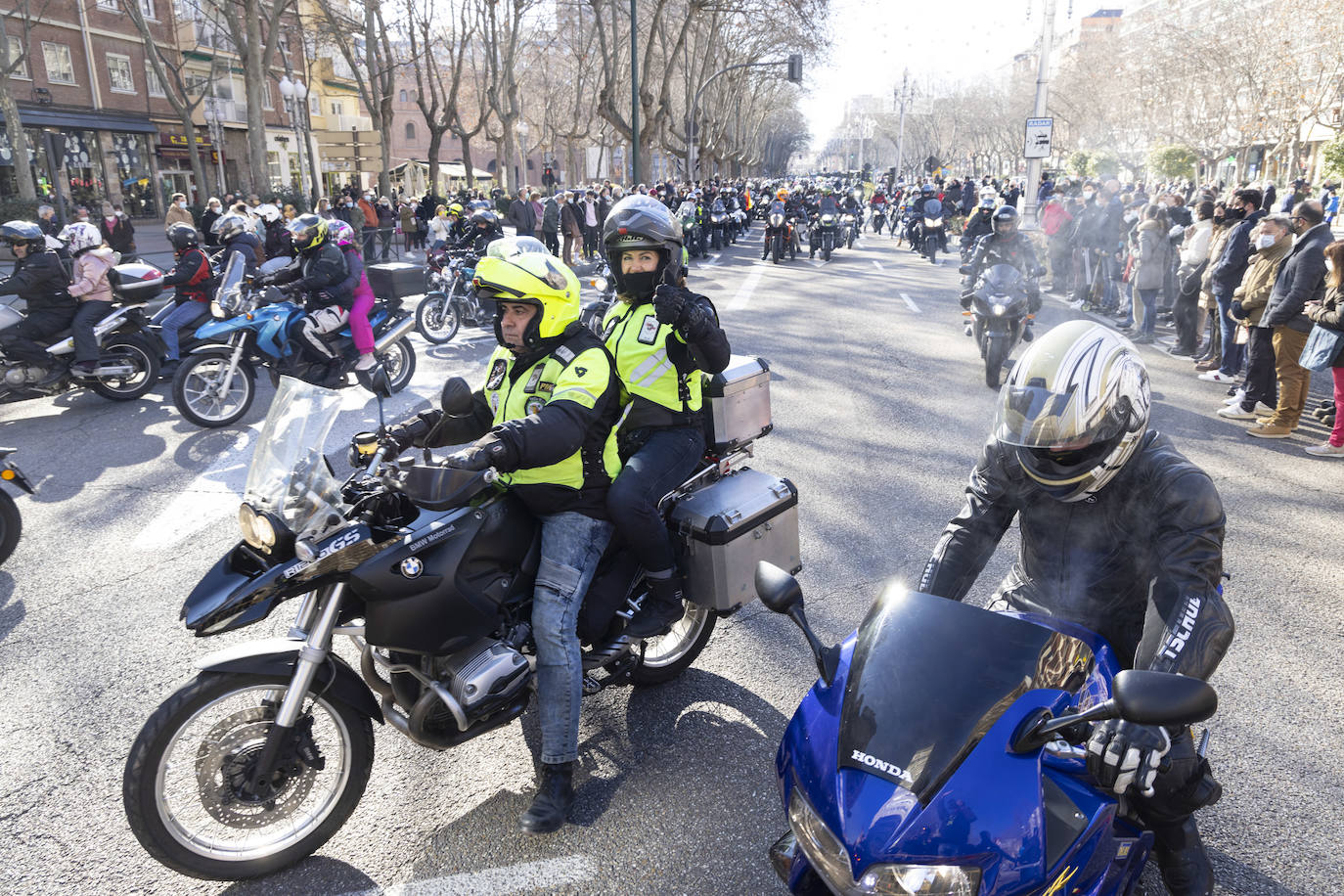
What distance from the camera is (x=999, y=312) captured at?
916 centimetres

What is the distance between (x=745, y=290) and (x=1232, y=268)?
9.32m

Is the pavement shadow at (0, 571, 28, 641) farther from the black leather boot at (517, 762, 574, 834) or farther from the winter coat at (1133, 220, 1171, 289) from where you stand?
the winter coat at (1133, 220, 1171, 289)

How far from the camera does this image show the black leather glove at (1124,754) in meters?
1.71

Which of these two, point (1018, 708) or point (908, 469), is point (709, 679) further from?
point (908, 469)

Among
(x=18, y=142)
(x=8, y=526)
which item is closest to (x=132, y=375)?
(x=8, y=526)

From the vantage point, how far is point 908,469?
6.49m

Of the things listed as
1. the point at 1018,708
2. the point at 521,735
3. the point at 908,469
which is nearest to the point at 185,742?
the point at 521,735

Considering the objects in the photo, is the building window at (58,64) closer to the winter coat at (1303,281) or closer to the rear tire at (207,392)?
the rear tire at (207,392)

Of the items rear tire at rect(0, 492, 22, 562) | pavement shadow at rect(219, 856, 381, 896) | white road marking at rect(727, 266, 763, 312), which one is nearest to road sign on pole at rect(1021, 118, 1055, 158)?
white road marking at rect(727, 266, 763, 312)

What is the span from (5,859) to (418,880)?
4.20 ft

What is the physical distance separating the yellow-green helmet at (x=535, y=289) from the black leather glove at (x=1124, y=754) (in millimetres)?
2026

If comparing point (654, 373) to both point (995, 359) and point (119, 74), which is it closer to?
point (995, 359)

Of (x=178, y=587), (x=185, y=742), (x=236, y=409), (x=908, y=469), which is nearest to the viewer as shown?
(x=185, y=742)

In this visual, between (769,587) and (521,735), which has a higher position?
(769,587)
